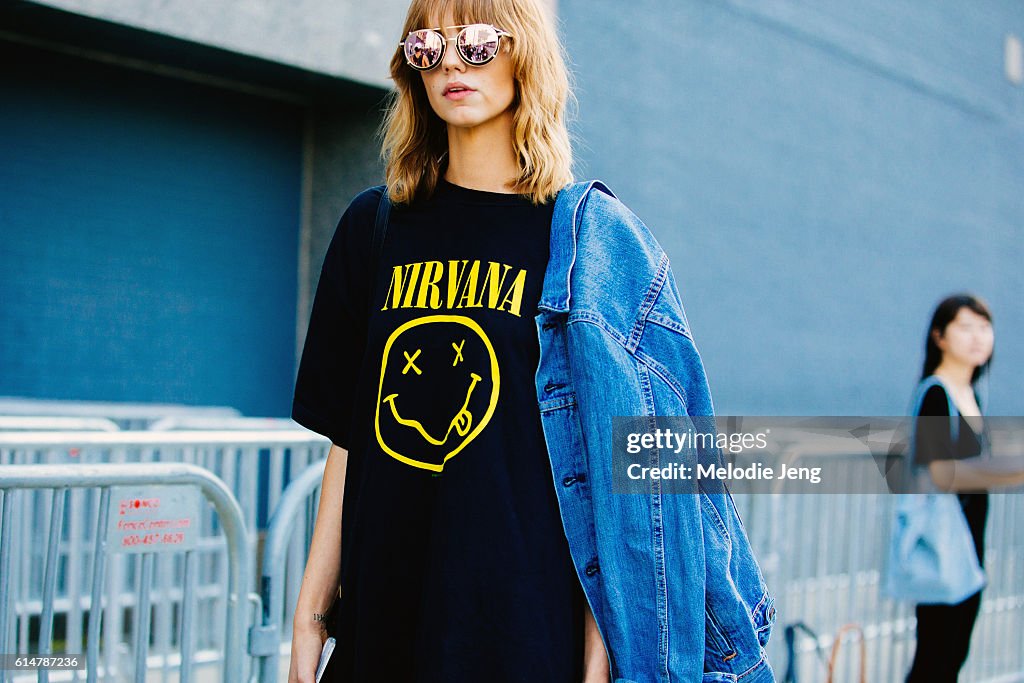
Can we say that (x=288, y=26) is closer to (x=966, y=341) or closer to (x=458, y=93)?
(x=966, y=341)

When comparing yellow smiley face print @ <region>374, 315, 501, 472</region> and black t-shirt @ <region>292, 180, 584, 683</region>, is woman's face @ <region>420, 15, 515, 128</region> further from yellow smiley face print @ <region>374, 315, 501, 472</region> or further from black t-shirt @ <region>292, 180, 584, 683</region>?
yellow smiley face print @ <region>374, 315, 501, 472</region>

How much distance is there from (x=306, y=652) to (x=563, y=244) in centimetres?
91

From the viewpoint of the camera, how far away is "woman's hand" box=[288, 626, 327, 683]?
6.54ft

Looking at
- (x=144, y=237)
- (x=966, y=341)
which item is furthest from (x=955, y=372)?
(x=144, y=237)

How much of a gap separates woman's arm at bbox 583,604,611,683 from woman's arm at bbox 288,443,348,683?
531 millimetres

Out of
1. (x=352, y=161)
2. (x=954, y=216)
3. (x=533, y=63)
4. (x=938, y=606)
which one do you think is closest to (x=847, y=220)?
(x=954, y=216)

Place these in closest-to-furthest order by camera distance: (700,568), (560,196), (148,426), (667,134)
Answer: (700,568), (560,196), (148,426), (667,134)

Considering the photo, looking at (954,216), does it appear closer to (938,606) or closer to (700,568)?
(938,606)

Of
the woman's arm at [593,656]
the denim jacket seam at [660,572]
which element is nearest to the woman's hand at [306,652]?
the woman's arm at [593,656]

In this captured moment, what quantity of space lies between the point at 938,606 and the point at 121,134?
5.77 metres

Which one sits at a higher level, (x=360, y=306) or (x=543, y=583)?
(x=360, y=306)

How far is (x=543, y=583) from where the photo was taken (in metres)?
1.76

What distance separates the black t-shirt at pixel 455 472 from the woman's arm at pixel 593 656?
18mm

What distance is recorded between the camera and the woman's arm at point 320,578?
2004mm
